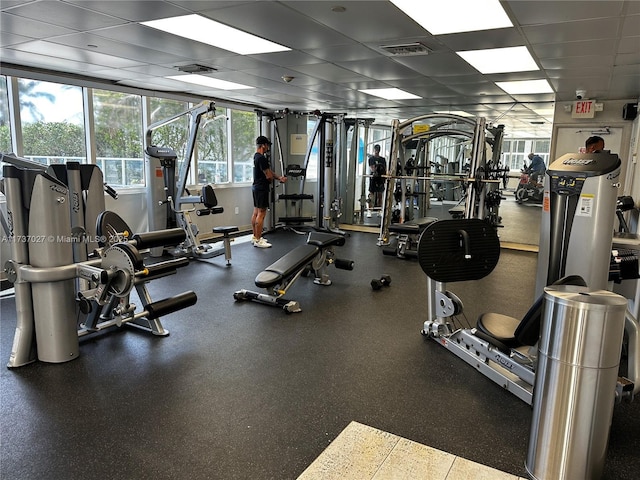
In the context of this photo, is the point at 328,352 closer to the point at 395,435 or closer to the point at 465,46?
the point at 395,435

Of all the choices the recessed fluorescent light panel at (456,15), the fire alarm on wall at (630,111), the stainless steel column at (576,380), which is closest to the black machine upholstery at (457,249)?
the stainless steel column at (576,380)

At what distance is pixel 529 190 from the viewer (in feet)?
42.3

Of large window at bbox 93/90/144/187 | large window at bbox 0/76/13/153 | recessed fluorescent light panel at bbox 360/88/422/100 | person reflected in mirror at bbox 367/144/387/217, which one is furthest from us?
person reflected in mirror at bbox 367/144/387/217

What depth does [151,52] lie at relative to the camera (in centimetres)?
405

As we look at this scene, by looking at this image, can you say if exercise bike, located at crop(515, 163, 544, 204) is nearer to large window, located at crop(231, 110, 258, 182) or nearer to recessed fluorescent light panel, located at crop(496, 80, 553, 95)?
recessed fluorescent light panel, located at crop(496, 80, 553, 95)

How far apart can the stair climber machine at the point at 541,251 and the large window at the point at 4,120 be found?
4.42 m

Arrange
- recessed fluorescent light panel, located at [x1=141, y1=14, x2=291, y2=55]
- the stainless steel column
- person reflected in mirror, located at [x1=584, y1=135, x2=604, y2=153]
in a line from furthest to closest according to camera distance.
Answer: person reflected in mirror, located at [x1=584, y1=135, x2=604, y2=153]
recessed fluorescent light panel, located at [x1=141, y1=14, x2=291, y2=55]
the stainless steel column

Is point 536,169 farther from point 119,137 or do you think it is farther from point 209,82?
point 119,137

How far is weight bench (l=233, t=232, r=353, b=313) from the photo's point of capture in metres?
3.80

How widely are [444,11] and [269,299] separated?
257cm

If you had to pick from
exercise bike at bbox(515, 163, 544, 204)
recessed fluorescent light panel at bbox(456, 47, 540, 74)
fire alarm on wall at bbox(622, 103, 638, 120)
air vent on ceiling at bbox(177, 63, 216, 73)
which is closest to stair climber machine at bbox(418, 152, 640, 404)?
recessed fluorescent light panel at bbox(456, 47, 540, 74)

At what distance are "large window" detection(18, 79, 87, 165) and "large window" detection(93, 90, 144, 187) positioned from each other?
0.84 ft

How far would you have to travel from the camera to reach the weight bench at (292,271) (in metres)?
3.80

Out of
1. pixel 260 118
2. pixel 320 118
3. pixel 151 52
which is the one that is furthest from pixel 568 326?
pixel 260 118
